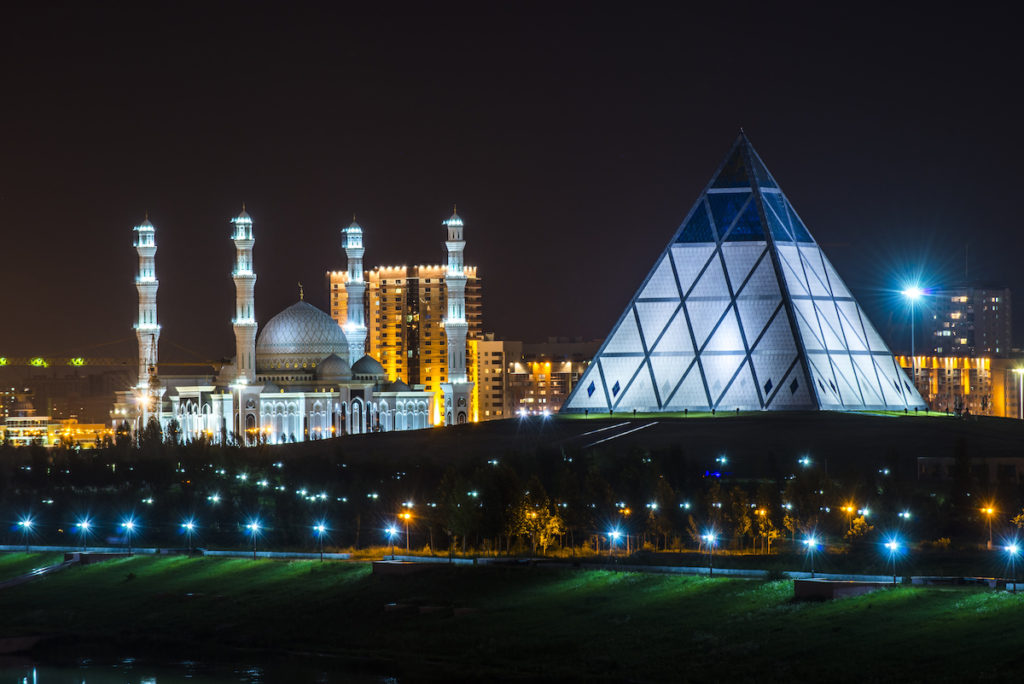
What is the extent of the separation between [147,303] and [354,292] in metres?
12.5

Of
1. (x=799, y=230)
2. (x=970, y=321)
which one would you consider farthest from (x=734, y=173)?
(x=970, y=321)

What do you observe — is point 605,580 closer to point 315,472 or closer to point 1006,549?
point 1006,549

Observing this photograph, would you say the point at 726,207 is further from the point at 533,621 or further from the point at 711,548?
the point at 533,621

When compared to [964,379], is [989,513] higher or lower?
lower

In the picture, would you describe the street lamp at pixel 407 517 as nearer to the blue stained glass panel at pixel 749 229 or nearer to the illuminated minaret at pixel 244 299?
the blue stained glass panel at pixel 749 229

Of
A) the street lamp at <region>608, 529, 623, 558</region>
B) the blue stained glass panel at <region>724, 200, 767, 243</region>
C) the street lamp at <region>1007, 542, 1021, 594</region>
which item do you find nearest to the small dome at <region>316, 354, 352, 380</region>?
the blue stained glass panel at <region>724, 200, 767, 243</region>

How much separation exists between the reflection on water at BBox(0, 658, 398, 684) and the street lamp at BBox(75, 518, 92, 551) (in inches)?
711

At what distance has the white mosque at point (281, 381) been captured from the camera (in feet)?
349

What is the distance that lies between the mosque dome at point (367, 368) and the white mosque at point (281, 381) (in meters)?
0.06

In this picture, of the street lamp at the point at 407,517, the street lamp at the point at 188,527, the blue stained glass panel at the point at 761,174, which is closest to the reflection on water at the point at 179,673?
the street lamp at the point at 407,517

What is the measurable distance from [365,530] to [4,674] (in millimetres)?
17870

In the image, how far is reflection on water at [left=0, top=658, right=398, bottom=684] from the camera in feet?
143

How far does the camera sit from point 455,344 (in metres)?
107

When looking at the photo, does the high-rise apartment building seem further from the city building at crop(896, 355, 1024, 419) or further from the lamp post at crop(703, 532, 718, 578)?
the lamp post at crop(703, 532, 718, 578)
